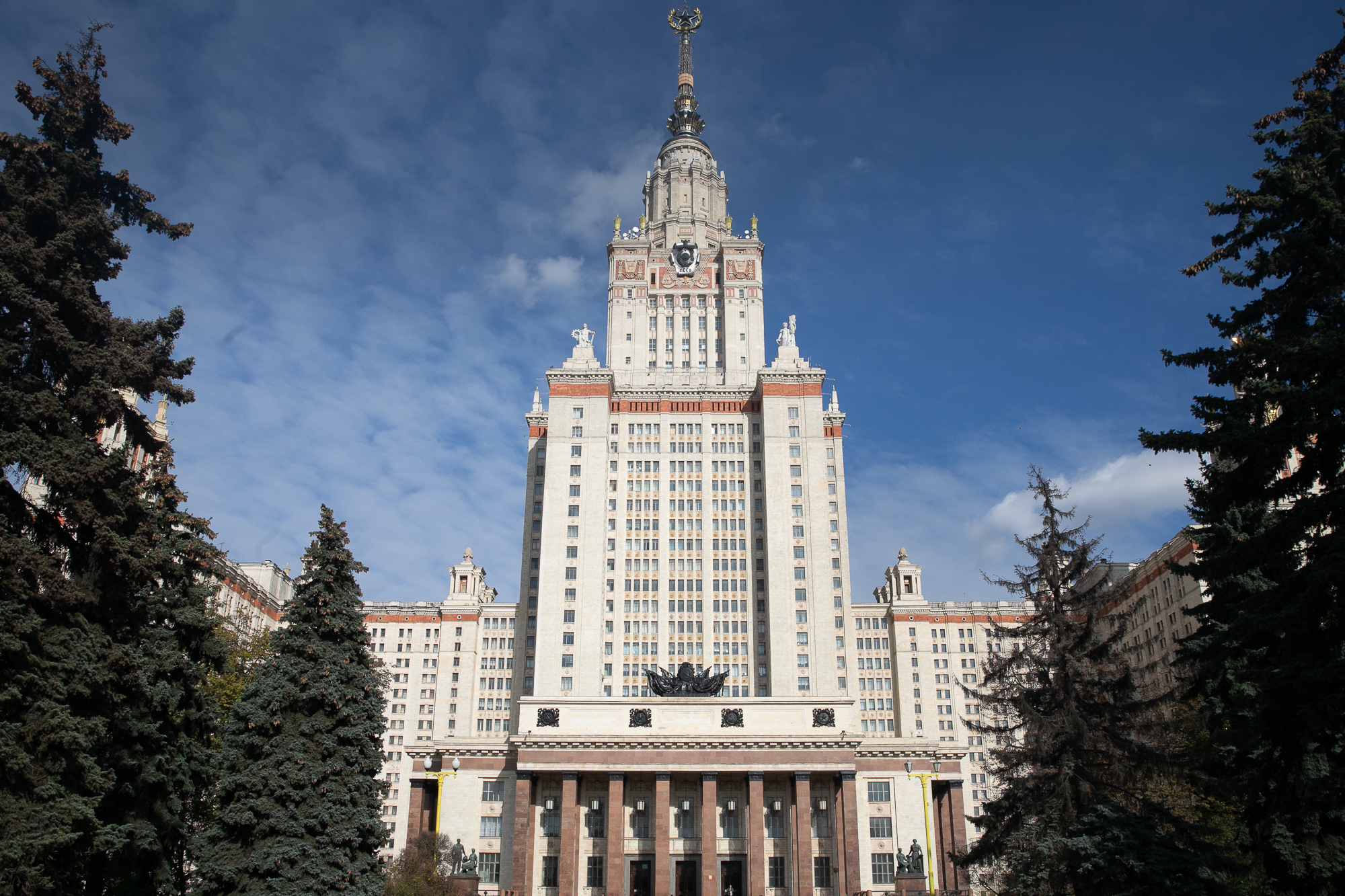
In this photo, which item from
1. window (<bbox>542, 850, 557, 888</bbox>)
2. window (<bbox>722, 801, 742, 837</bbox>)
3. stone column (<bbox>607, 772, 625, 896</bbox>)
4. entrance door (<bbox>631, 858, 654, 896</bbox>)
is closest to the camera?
stone column (<bbox>607, 772, 625, 896</bbox>)

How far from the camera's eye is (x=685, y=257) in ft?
315

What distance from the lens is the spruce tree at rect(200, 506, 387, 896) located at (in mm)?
30547

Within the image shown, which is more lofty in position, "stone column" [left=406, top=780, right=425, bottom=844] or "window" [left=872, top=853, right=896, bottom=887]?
"stone column" [left=406, top=780, right=425, bottom=844]

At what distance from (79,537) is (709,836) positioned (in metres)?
42.1

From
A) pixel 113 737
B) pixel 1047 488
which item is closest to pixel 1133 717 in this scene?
pixel 1047 488

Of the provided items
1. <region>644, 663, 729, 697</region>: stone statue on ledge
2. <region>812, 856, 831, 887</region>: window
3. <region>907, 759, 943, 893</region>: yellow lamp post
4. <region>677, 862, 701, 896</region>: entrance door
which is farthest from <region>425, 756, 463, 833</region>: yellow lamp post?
<region>907, 759, 943, 893</region>: yellow lamp post

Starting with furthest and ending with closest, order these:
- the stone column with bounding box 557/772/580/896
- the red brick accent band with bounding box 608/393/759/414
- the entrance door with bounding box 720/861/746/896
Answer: the red brick accent band with bounding box 608/393/759/414 → the entrance door with bounding box 720/861/746/896 → the stone column with bounding box 557/772/580/896

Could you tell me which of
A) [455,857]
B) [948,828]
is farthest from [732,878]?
[455,857]

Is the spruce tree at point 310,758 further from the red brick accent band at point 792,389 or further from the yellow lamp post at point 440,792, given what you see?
the red brick accent band at point 792,389

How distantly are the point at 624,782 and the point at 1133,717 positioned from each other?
3726 cm

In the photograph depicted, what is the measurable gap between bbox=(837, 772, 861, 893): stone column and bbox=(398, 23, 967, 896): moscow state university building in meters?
0.13

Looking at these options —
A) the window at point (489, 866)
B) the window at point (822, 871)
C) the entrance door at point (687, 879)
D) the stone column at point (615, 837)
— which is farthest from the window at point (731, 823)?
the window at point (489, 866)

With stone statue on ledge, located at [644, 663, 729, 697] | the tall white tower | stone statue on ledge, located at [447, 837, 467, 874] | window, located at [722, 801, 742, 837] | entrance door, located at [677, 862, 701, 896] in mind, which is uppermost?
the tall white tower

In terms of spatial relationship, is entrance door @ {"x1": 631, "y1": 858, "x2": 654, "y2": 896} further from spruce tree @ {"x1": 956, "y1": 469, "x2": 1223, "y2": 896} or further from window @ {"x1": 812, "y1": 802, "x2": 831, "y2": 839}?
spruce tree @ {"x1": 956, "y1": 469, "x2": 1223, "y2": 896}
